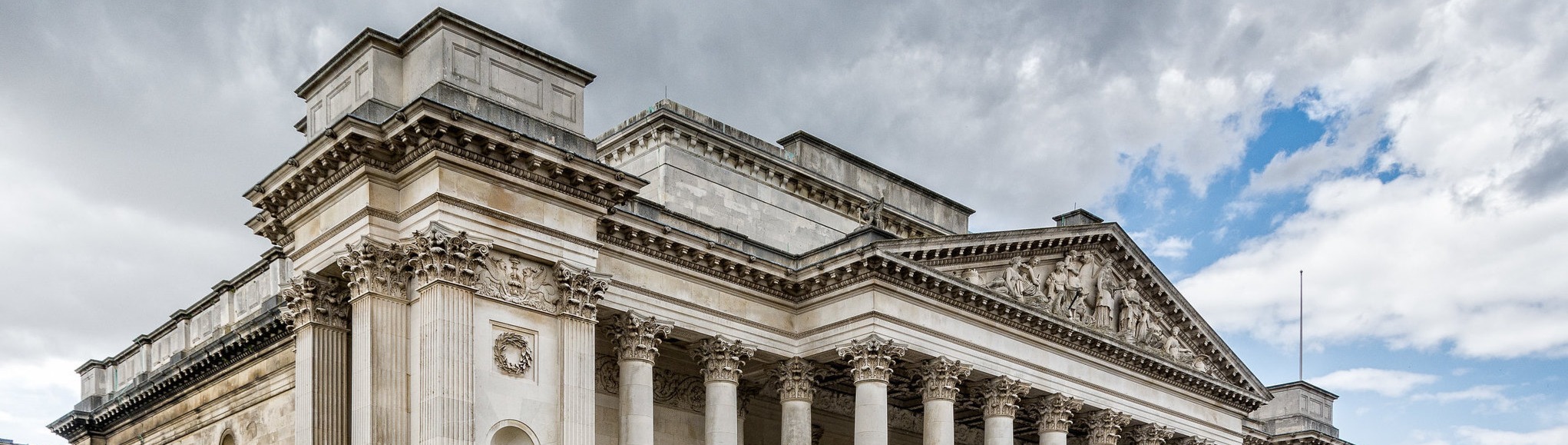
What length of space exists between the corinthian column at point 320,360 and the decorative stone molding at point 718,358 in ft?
24.6

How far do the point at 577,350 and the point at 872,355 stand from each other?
769cm

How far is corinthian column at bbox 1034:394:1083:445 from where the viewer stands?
36188mm

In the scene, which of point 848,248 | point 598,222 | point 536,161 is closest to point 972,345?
point 848,248

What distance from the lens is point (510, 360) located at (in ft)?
81.9

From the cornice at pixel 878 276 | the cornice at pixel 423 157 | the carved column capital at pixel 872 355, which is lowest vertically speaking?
the carved column capital at pixel 872 355

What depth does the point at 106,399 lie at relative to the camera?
43625 mm

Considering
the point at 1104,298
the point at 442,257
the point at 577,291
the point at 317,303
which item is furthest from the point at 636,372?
the point at 1104,298

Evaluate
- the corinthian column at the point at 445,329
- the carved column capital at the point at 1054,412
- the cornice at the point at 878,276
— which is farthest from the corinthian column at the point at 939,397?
the corinthian column at the point at 445,329

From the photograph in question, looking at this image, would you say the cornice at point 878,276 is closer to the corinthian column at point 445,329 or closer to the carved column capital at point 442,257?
the carved column capital at point 442,257

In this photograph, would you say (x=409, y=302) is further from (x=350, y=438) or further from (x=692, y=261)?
(x=692, y=261)

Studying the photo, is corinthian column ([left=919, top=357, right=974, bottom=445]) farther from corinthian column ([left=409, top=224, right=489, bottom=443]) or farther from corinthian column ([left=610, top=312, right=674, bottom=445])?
corinthian column ([left=409, top=224, right=489, bottom=443])

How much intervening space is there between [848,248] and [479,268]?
9641 mm

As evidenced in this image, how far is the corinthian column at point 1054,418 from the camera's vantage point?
3619 centimetres

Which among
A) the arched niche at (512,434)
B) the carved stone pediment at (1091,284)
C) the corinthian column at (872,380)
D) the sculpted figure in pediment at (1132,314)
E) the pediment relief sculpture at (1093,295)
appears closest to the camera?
the arched niche at (512,434)
